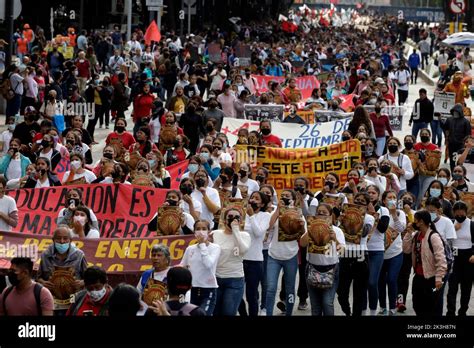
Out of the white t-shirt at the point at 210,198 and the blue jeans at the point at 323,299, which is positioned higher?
the white t-shirt at the point at 210,198

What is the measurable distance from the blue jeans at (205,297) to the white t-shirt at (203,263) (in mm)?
38

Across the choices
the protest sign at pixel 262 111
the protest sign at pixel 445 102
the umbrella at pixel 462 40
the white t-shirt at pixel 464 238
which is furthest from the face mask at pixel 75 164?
the umbrella at pixel 462 40

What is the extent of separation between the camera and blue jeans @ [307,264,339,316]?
12.5 metres

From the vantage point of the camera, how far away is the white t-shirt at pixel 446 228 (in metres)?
13.1

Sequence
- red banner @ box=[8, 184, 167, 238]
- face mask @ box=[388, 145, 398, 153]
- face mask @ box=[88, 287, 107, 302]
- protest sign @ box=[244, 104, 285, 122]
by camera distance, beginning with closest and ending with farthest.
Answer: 1. face mask @ box=[88, 287, 107, 302]
2. red banner @ box=[8, 184, 167, 238]
3. face mask @ box=[388, 145, 398, 153]
4. protest sign @ box=[244, 104, 285, 122]

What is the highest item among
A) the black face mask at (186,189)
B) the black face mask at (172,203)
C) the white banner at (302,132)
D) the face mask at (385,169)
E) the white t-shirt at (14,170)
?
the black face mask at (172,203)

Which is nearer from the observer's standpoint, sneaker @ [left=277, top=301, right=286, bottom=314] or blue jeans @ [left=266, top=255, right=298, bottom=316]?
blue jeans @ [left=266, top=255, right=298, bottom=316]

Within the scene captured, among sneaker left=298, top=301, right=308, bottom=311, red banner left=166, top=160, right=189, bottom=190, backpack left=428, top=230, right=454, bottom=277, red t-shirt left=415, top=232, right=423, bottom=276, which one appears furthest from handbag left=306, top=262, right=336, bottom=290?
red banner left=166, top=160, right=189, bottom=190

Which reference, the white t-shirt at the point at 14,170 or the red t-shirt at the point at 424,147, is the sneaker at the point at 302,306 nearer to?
the white t-shirt at the point at 14,170

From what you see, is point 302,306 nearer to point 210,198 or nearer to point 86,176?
point 210,198

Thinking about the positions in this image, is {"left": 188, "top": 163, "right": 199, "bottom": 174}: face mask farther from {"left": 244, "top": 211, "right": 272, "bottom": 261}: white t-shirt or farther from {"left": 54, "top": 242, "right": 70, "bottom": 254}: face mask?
{"left": 54, "top": 242, "right": 70, "bottom": 254}: face mask

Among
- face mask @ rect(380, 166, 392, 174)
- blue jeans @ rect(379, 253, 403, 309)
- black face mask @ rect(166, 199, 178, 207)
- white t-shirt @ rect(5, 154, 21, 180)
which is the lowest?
blue jeans @ rect(379, 253, 403, 309)

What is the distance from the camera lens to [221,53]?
45375mm

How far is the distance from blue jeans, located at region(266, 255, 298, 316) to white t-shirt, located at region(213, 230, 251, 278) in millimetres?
1038
